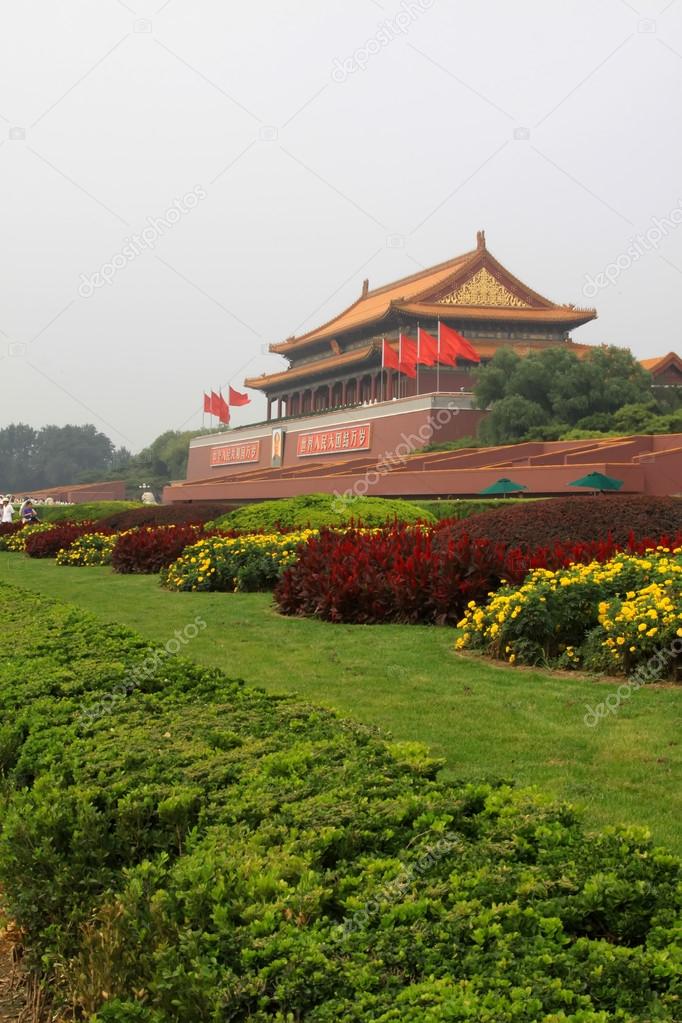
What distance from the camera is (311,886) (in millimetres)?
1913

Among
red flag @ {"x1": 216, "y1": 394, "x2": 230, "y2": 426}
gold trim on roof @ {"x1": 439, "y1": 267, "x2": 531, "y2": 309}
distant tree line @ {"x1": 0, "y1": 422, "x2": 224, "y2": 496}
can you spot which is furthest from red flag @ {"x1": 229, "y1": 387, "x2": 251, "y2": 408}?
distant tree line @ {"x1": 0, "y1": 422, "x2": 224, "y2": 496}

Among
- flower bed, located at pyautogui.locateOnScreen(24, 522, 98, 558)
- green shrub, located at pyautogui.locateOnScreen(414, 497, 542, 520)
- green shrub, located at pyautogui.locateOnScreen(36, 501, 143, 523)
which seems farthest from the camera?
green shrub, located at pyautogui.locateOnScreen(36, 501, 143, 523)

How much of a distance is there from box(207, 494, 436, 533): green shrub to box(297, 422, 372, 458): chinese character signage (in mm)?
20188

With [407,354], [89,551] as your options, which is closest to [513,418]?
[407,354]

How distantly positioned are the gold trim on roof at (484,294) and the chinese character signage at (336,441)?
6.23m

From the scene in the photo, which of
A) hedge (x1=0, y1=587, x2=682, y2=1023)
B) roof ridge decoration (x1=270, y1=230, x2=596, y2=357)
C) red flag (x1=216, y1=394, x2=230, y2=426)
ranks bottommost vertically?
hedge (x1=0, y1=587, x2=682, y2=1023)

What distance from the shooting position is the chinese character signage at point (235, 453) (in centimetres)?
4178

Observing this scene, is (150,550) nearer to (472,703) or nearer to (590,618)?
(590,618)

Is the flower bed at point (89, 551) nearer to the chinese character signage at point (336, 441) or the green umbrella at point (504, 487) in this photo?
the green umbrella at point (504, 487)

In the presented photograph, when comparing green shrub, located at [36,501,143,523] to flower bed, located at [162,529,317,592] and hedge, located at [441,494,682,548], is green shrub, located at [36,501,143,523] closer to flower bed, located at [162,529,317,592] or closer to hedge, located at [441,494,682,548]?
flower bed, located at [162,529,317,592]

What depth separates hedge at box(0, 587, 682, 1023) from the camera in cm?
163

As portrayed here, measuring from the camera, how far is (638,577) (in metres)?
5.87

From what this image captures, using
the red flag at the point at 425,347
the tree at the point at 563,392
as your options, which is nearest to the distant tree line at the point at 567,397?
the tree at the point at 563,392

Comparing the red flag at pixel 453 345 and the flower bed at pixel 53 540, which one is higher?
the red flag at pixel 453 345
